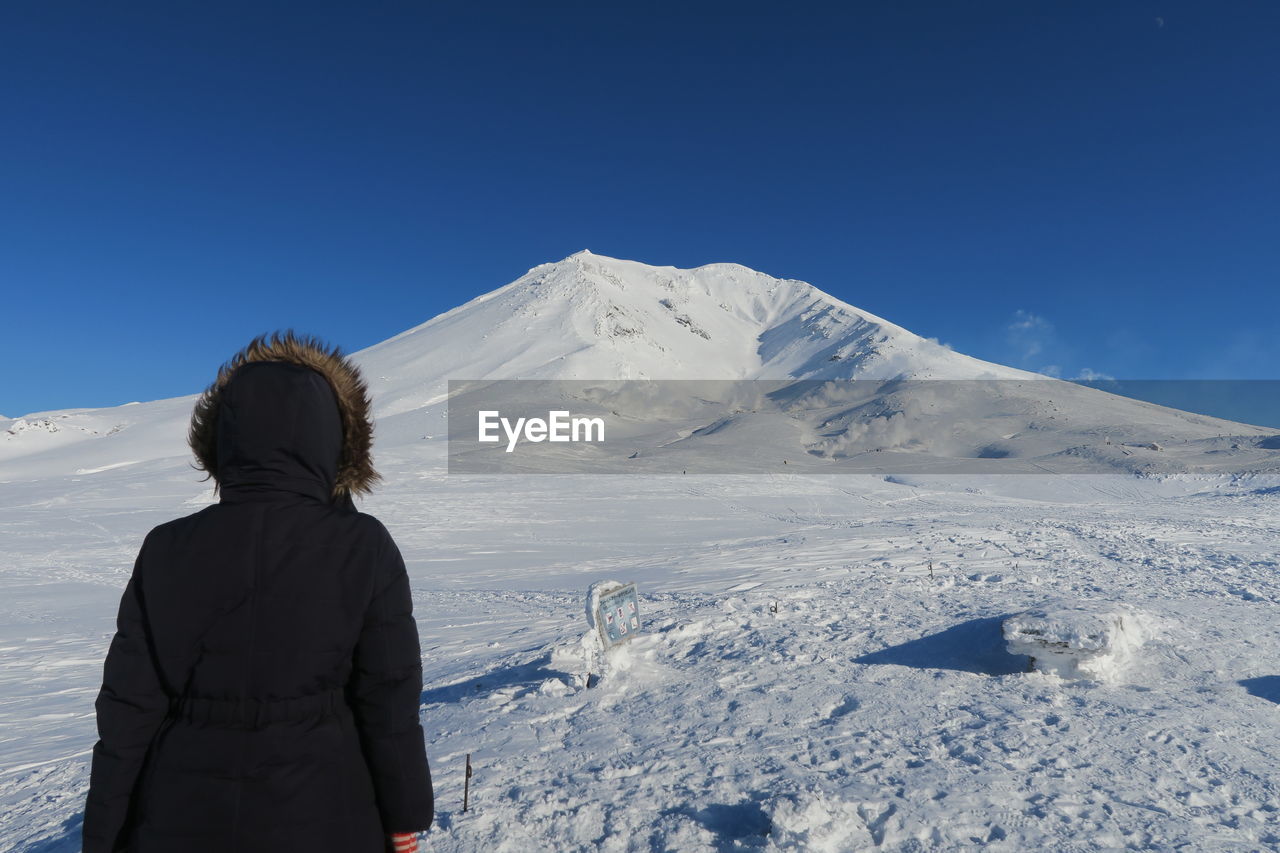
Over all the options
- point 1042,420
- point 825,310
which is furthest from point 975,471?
point 825,310

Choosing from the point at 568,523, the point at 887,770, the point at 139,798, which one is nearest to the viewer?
the point at 139,798

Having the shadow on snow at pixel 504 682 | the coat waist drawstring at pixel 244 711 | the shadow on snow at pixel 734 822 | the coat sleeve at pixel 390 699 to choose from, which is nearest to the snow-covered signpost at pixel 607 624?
the shadow on snow at pixel 504 682

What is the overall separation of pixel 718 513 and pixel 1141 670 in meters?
20.8

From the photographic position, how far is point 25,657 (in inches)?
447

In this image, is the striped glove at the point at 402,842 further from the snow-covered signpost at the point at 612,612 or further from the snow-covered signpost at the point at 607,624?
the snow-covered signpost at the point at 612,612

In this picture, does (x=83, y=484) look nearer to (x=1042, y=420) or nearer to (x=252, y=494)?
(x=252, y=494)

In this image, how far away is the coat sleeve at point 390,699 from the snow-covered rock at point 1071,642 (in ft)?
22.6

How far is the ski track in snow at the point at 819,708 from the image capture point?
451 cm

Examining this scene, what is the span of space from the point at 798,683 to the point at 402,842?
5.93 m

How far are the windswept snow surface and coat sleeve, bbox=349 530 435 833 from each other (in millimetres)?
2991

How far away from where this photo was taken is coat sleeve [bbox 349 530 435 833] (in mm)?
1775

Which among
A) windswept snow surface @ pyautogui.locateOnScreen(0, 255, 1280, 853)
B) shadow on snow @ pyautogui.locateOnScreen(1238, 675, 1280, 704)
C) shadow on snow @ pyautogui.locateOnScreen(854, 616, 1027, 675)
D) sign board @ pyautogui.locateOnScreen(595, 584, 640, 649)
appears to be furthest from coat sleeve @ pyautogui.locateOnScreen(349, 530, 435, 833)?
shadow on snow @ pyautogui.locateOnScreen(1238, 675, 1280, 704)

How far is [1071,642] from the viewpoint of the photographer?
6871 mm

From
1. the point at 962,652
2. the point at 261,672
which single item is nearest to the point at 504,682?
the point at 962,652
